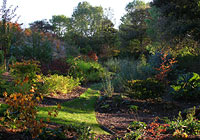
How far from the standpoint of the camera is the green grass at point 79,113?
13.4 ft

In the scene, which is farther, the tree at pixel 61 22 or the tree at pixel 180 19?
the tree at pixel 61 22

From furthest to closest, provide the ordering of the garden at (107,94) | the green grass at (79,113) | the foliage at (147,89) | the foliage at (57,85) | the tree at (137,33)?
1. the tree at (137,33)
2. the foliage at (57,85)
3. the foliage at (147,89)
4. the green grass at (79,113)
5. the garden at (107,94)

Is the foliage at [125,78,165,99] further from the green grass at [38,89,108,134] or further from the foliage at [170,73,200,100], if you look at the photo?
the green grass at [38,89,108,134]

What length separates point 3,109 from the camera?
11.6 feet

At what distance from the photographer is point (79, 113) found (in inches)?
201

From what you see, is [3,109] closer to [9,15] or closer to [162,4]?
[9,15]

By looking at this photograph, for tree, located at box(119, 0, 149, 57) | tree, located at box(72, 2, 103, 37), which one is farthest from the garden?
tree, located at box(72, 2, 103, 37)

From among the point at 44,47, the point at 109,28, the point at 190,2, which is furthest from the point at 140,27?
the point at 44,47

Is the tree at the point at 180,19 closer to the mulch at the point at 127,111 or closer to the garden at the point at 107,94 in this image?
the garden at the point at 107,94

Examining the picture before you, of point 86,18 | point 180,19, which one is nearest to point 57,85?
point 180,19

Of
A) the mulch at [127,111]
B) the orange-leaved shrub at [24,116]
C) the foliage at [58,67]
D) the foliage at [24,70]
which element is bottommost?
the mulch at [127,111]

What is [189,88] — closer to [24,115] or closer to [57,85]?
[57,85]

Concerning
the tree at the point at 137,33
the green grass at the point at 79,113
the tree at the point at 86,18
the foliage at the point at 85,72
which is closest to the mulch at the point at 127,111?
the green grass at the point at 79,113

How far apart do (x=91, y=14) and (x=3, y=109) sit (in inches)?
1232
